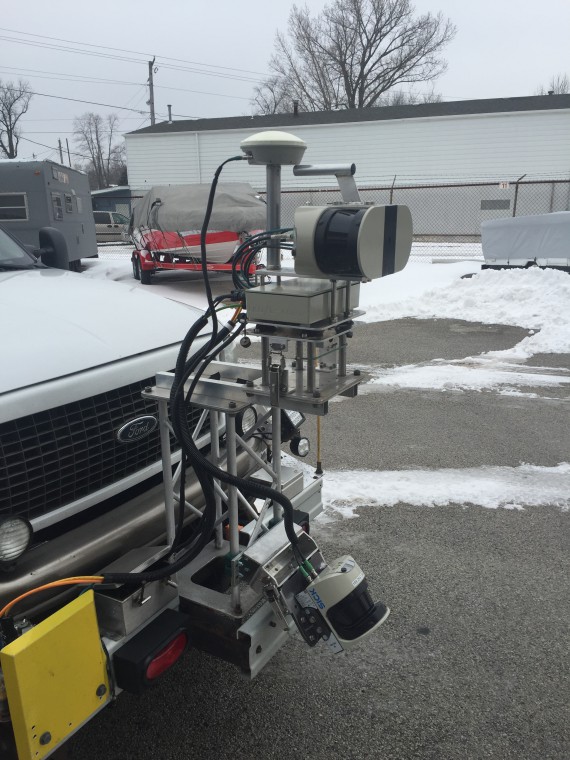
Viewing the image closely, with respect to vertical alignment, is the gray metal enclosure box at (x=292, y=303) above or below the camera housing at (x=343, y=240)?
below

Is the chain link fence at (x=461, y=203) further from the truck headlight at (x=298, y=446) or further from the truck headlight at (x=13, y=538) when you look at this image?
the truck headlight at (x=13, y=538)

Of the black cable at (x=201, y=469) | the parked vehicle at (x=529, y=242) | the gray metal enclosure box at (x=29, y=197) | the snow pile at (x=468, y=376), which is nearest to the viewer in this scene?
the black cable at (x=201, y=469)

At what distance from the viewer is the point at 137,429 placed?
2.32 metres

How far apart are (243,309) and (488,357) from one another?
6.34 metres

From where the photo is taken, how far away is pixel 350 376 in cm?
229

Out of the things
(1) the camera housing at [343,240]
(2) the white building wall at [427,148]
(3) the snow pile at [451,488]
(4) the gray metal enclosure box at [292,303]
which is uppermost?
(2) the white building wall at [427,148]

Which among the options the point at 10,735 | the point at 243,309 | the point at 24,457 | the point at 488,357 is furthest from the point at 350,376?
the point at 488,357

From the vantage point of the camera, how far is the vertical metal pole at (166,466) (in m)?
2.25

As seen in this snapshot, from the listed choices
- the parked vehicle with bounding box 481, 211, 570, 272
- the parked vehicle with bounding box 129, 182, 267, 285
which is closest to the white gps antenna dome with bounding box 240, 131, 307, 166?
the parked vehicle with bounding box 129, 182, 267, 285

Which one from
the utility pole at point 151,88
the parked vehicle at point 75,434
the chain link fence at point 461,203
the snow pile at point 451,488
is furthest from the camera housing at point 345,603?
the utility pole at point 151,88

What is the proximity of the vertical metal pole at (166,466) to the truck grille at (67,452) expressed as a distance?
0.17 metres

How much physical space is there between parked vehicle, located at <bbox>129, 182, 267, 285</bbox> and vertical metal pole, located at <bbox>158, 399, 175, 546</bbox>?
11.0 m

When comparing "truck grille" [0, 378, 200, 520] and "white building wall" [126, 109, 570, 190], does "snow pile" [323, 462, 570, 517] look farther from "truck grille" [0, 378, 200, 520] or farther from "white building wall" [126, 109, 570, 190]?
"white building wall" [126, 109, 570, 190]

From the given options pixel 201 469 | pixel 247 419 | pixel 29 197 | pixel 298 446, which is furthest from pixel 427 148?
pixel 201 469
